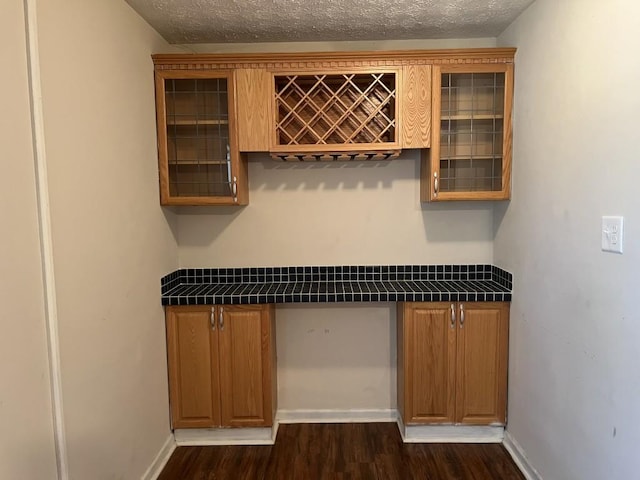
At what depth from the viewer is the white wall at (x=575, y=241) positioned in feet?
4.33

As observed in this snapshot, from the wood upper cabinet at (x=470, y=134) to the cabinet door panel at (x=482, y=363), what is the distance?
68 cm

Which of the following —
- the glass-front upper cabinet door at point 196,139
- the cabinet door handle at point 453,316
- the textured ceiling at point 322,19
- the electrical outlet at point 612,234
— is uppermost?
the textured ceiling at point 322,19

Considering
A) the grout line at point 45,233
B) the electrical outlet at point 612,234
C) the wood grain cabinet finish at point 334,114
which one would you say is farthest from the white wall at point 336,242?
the grout line at point 45,233

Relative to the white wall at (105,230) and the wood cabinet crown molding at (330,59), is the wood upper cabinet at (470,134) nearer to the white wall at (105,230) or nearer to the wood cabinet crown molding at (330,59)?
the wood cabinet crown molding at (330,59)

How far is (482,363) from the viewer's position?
7.42ft

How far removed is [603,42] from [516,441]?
1.99 metres

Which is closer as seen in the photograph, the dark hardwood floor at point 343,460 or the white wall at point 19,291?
the white wall at point 19,291

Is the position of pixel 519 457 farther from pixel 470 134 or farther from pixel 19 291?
pixel 19 291

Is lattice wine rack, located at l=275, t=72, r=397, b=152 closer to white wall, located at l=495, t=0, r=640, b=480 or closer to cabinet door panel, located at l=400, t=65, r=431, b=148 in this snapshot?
cabinet door panel, located at l=400, t=65, r=431, b=148

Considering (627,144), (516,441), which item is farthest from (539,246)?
(516,441)

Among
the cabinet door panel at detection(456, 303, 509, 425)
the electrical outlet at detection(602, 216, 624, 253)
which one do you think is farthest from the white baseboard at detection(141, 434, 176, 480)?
the electrical outlet at detection(602, 216, 624, 253)

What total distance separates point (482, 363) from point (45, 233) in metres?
2.23

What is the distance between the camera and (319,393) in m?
2.60

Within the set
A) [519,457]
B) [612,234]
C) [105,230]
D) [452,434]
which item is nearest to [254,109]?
[105,230]
